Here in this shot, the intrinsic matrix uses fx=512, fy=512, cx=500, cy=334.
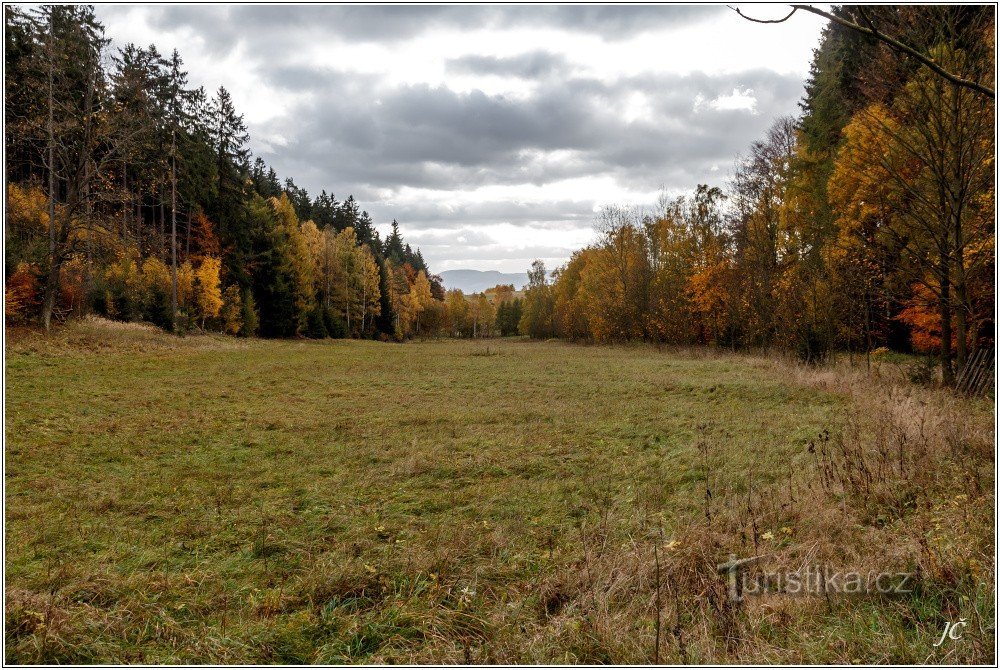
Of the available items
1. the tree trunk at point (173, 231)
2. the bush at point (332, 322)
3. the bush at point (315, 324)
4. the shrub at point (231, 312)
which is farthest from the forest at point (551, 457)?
the bush at point (332, 322)

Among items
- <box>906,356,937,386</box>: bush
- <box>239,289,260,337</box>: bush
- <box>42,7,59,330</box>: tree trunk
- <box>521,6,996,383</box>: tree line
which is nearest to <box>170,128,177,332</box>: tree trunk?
<box>239,289,260,337</box>: bush

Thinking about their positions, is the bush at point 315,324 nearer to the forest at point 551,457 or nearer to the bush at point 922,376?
the forest at point 551,457

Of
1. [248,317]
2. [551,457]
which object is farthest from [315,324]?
[551,457]

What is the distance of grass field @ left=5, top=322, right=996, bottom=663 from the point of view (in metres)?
3.16

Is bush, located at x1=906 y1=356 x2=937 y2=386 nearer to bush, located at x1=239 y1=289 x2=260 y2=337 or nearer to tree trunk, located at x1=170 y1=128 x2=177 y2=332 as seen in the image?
tree trunk, located at x1=170 y1=128 x2=177 y2=332

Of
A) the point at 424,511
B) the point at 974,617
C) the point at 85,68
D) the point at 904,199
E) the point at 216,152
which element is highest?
the point at 216,152

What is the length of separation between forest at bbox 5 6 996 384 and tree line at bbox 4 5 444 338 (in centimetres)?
13

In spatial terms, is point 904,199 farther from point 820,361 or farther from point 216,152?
point 216,152

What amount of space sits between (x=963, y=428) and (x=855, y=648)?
19.6ft

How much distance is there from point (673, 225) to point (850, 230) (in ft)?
57.0

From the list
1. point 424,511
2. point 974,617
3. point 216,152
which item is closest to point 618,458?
point 424,511

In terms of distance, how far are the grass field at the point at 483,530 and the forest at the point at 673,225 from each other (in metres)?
3.14

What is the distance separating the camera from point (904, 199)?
1240 centimetres

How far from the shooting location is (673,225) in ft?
116
